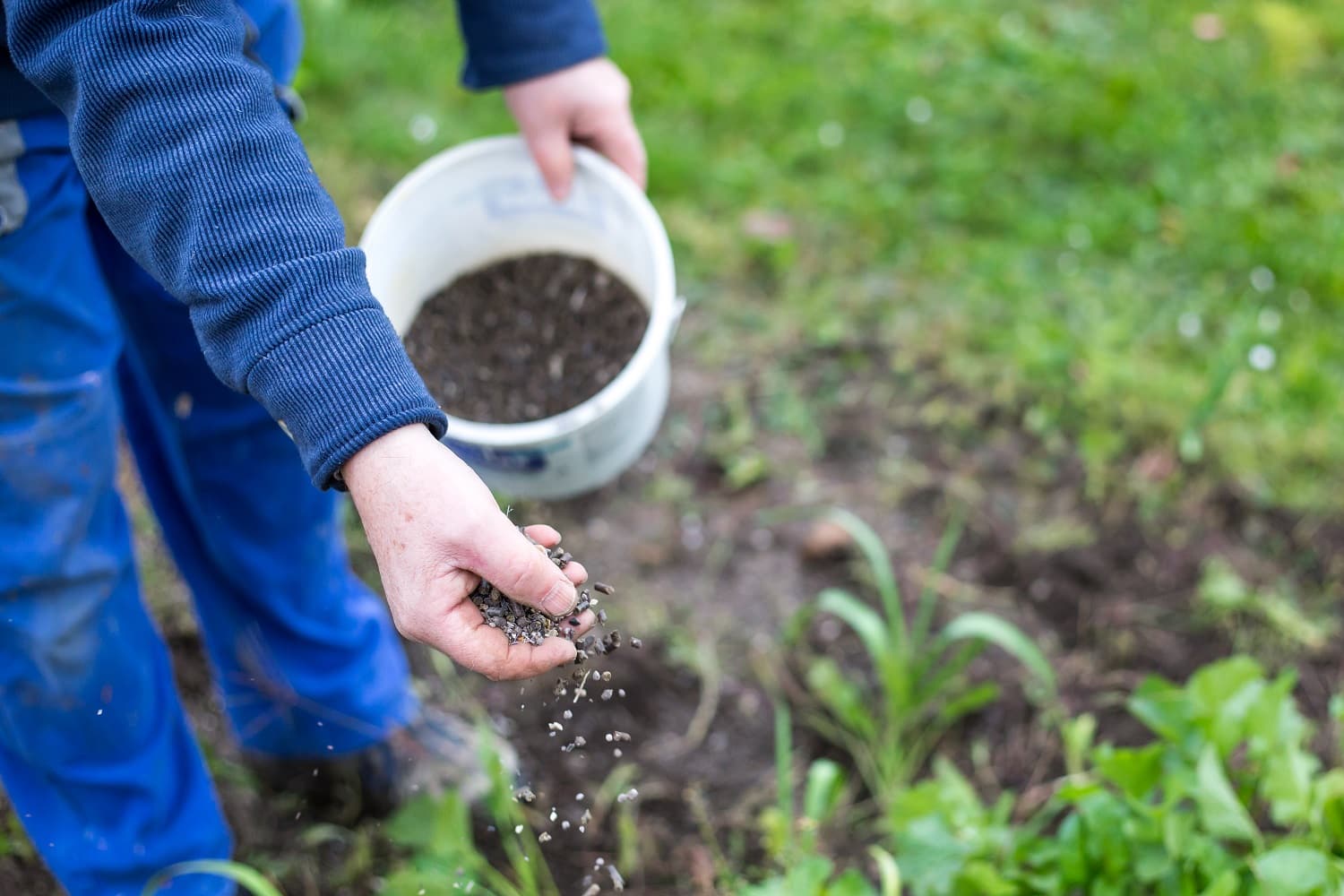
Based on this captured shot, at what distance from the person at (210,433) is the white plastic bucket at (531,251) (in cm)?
9

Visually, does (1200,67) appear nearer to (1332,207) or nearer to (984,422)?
(1332,207)

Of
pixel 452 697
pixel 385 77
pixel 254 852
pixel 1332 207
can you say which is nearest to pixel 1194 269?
pixel 1332 207

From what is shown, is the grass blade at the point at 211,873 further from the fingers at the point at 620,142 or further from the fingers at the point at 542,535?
the fingers at the point at 620,142

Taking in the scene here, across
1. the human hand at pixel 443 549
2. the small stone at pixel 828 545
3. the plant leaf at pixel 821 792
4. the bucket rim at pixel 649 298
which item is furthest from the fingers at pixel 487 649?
the small stone at pixel 828 545

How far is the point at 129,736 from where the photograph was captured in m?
1.31

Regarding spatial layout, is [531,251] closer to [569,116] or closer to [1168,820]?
[569,116]

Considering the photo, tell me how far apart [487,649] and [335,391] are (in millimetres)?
246

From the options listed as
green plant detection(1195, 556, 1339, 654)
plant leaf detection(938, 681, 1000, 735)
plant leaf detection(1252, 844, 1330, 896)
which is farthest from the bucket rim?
green plant detection(1195, 556, 1339, 654)

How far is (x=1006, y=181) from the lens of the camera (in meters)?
2.83

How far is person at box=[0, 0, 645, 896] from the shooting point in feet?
3.01

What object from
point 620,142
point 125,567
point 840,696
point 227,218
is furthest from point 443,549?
point 840,696

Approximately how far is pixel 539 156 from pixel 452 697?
2.98ft

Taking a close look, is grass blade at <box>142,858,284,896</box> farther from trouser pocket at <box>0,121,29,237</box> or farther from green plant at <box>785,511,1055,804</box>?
green plant at <box>785,511,1055,804</box>

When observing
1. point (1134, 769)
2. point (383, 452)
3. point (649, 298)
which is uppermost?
point (383, 452)
